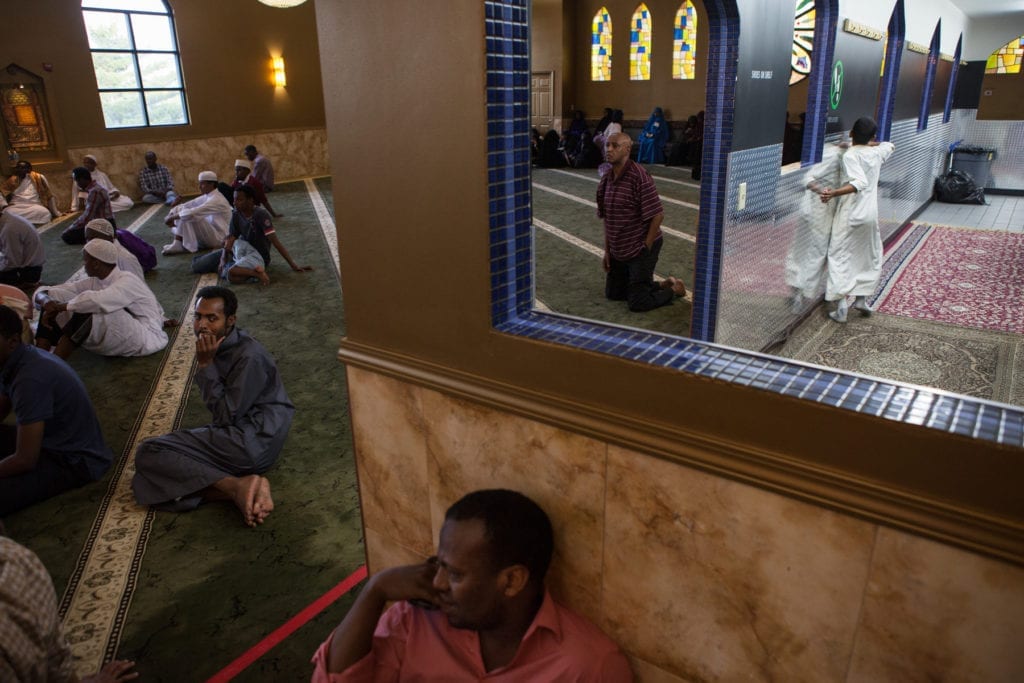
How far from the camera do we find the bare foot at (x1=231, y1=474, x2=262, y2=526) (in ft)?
10.8

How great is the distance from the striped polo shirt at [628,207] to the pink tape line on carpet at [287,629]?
3.92 metres

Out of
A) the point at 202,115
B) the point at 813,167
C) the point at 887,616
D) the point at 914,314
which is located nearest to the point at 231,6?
the point at 202,115

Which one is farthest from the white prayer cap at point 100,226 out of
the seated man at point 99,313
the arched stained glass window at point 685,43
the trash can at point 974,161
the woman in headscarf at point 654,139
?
the trash can at point 974,161

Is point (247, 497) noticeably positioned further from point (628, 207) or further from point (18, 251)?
point (18, 251)

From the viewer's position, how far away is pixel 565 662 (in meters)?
1.66

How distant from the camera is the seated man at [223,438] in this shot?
3.39 m

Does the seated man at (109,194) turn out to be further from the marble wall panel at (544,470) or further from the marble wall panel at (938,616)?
the marble wall panel at (938,616)

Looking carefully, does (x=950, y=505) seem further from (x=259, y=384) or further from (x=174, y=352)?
(x=174, y=352)

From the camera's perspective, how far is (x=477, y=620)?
1.64m

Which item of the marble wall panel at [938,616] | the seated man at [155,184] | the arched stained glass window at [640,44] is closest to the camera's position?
the marble wall panel at [938,616]

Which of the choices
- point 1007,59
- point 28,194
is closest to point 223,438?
point 28,194

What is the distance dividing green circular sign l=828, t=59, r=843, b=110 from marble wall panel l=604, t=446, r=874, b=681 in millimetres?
5344

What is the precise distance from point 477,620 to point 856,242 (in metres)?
5.50

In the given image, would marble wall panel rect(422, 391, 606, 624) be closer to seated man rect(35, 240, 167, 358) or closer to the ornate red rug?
seated man rect(35, 240, 167, 358)
